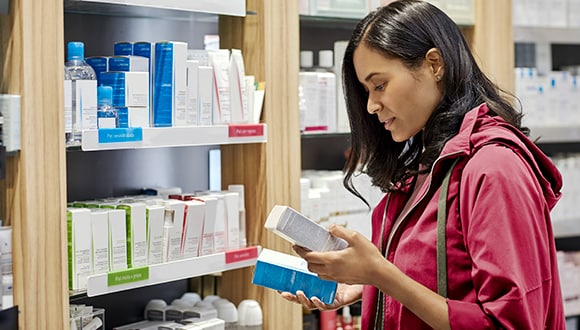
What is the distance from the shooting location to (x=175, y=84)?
7.74 ft

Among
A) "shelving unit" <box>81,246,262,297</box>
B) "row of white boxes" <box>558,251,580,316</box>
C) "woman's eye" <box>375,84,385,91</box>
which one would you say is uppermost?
"woman's eye" <box>375,84,385,91</box>

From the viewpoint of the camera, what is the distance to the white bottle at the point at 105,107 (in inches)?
86.3

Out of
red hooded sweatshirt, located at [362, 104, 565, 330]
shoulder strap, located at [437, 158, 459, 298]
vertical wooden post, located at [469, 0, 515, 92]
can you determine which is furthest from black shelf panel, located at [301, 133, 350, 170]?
shoulder strap, located at [437, 158, 459, 298]

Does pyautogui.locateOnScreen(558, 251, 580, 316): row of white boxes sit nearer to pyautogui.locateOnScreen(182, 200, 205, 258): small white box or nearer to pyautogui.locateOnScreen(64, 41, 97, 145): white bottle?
pyautogui.locateOnScreen(182, 200, 205, 258): small white box

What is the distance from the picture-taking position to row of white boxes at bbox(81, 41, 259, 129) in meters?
2.25

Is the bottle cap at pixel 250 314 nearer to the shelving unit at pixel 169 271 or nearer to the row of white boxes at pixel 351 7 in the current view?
the shelving unit at pixel 169 271

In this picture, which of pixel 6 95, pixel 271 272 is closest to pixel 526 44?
pixel 271 272

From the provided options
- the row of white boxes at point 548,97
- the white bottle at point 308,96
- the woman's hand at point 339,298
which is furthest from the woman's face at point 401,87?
the row of white boxes at point 548,97

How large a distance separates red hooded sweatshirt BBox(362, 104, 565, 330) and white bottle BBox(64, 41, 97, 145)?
84 centimetres

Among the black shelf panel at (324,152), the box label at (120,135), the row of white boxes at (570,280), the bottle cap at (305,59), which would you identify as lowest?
the row of white boxes at (570,280)

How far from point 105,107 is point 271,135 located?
618 millimetres

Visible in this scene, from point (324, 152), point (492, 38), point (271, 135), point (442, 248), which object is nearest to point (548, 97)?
point (492, 38)

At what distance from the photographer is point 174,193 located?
2.63 meters

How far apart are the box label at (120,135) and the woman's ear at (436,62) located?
83 centimetres
